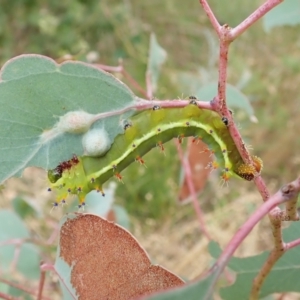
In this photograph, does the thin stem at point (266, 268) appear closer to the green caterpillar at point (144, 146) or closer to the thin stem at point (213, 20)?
the green caterpillar at point (144, 146)

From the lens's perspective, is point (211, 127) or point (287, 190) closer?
point (287, 190)

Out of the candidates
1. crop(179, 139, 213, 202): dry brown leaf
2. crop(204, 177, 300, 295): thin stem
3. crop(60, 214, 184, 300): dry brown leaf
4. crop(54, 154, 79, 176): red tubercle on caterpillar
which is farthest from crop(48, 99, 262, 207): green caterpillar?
crop(179, 139, 213, 202): dry brown leaf

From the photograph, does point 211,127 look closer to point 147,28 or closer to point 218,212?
point 218,212

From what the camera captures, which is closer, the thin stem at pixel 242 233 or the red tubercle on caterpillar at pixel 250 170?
the thin stem at pixel 242 233

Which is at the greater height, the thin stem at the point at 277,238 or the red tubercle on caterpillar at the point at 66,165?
the red tubercle on caterpillar at the point at 66,165

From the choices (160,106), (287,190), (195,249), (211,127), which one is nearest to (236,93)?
(211,127)

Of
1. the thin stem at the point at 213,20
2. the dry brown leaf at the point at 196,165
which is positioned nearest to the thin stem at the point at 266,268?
the thin stem at the point at 213,20

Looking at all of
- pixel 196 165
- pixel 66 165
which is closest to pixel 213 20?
pixel 66 165
